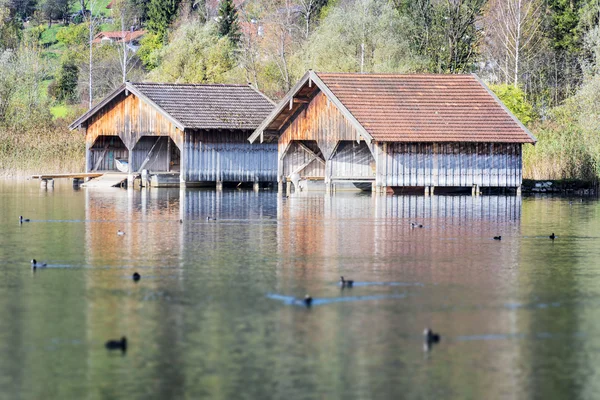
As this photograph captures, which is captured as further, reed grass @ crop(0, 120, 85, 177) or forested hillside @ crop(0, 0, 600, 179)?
forested hillside @ crop(0, 0, 600, 179)

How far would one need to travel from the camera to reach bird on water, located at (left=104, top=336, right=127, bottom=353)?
1330cm

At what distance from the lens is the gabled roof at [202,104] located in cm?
4922

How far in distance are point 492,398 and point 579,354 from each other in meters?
2.20

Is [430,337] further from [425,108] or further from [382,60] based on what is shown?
[382,60]

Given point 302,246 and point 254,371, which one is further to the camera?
point 302,246

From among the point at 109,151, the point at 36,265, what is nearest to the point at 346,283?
the point at 36,265

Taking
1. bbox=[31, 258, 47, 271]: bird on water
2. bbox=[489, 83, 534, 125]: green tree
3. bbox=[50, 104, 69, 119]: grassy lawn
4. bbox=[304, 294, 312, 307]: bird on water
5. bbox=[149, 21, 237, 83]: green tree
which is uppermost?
bbox=[149, 21, 237, 83]: green tree

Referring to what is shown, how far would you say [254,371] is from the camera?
12422mm

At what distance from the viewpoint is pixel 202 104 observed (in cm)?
5059

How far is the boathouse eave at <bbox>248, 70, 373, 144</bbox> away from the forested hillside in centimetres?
1047

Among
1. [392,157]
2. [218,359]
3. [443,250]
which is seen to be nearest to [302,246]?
[443,250]

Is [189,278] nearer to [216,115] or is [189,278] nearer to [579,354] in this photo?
[579,354]

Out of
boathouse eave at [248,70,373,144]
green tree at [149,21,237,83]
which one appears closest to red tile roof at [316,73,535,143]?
boathouse eave at [248,70,373,144]

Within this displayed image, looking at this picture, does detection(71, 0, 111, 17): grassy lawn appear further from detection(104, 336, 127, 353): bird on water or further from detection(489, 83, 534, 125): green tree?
detection(104, 336, 127, 353): bird on water
